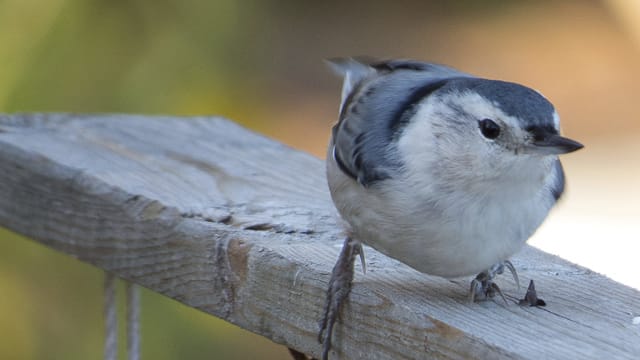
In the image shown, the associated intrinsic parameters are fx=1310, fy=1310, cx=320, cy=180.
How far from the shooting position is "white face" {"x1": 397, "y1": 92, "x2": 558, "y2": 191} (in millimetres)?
1580

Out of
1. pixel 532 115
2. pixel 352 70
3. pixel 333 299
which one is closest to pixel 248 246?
pixel 333 299

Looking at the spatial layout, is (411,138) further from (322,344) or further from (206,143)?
(206,143)

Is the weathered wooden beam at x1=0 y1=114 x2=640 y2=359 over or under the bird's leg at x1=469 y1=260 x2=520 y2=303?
under

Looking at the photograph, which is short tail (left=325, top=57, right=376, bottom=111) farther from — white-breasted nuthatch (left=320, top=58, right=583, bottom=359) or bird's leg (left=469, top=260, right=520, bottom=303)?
bird's leg (left=469, top=260, right=520, bottom=303)

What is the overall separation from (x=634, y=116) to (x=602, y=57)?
0.63 meters

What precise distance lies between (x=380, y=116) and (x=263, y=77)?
3.67 metres

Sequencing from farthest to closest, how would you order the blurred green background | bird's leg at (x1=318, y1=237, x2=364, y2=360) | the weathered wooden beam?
the blurred green background → bird's leg at (x1=318, y1=237, x2=364, y2=360) → the weathered wooden beam

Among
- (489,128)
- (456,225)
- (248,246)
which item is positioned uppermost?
(489,128)

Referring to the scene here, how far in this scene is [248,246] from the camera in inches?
67.6

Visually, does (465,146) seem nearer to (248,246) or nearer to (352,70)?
(248,246)

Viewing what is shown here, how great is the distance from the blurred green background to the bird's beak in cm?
140

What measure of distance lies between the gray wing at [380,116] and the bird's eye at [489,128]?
0.12 m

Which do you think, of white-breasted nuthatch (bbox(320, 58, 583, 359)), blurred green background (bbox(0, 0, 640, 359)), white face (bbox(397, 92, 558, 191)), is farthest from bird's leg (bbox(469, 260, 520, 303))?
blurred green background (bbox(0, 0, 640, 359))

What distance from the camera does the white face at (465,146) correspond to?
158 cm
